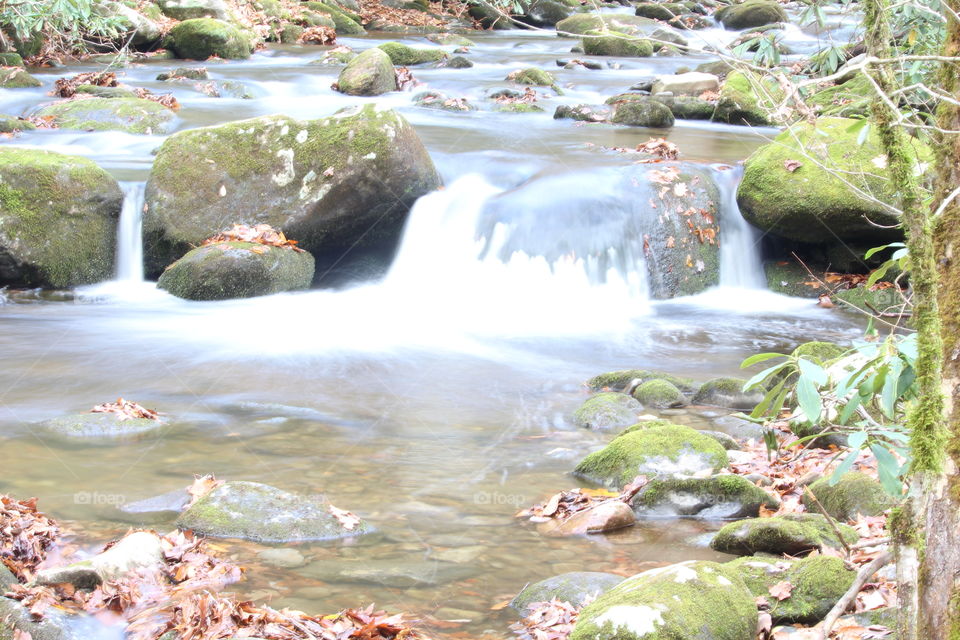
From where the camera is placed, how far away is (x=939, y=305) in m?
2.15

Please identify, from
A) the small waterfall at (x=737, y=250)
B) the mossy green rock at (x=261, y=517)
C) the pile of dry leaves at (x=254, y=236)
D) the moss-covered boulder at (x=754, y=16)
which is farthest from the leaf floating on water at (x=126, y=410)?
the moss-covered boulder at (x=754, y=16)

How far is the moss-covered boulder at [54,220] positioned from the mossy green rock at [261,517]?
6.97 metres

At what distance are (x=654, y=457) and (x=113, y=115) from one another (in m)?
12.2

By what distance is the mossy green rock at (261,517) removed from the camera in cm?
439

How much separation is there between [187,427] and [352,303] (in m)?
4.28

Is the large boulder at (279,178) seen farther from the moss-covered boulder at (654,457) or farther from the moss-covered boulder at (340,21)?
the moss-covered boulder at (340,21)

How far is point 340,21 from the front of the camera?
26.1 metres

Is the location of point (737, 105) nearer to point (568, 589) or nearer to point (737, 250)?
point (737, 250)

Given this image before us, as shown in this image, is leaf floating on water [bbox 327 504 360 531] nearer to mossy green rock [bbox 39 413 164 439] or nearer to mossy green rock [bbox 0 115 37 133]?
mossy green rock [bbox 39 413 164 439]

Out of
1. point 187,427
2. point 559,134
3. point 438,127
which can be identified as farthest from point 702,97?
point 187,427

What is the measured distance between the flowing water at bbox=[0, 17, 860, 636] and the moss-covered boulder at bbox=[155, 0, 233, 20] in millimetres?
8152

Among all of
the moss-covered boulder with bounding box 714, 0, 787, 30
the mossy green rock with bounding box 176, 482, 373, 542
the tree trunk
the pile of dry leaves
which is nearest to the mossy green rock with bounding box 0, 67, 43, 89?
the pile of dry leaves

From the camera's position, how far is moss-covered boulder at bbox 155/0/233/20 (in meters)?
23.0

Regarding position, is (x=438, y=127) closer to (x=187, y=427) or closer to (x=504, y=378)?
(x=504, y=378)
